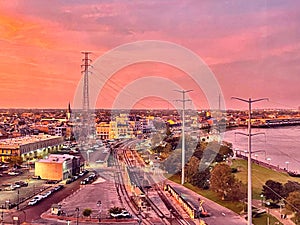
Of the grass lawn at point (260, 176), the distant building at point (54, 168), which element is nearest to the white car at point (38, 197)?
the distant building at point (54, 168)

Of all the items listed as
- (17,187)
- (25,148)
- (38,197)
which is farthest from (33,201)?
(25,148)

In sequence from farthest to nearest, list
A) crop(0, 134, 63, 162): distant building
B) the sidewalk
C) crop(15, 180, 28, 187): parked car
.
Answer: crop(0, 134, 63, 162): distant building
crop(15, 180, 28, 187): parked car
the sidewalk

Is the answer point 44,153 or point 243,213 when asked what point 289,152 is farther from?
point 243,213

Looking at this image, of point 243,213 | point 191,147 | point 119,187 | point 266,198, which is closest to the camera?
point 243,213

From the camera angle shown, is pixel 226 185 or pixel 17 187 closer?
pixel 226 185

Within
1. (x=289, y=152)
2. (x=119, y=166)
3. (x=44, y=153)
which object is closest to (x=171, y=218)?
(x=119, y=166)

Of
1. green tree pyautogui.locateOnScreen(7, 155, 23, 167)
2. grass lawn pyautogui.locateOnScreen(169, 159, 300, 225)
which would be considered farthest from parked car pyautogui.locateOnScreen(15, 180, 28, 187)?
grass lawn pyautogui.locateOnScreen(169, 159, 300, 225)

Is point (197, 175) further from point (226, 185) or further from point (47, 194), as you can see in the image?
point (47, 194)

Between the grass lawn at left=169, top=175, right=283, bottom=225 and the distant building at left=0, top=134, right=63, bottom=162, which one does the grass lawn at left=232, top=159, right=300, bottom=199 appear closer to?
the grass lawn at left=169, top=175, right=283, bottom=225

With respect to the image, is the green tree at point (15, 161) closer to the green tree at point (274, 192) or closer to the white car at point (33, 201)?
the white car at point (33, 201)

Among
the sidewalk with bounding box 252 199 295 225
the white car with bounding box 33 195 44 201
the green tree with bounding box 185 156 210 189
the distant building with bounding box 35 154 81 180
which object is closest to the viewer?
the sidewalk with bounding box 252 199 295 225

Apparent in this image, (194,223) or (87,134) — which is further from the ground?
(87,134)
